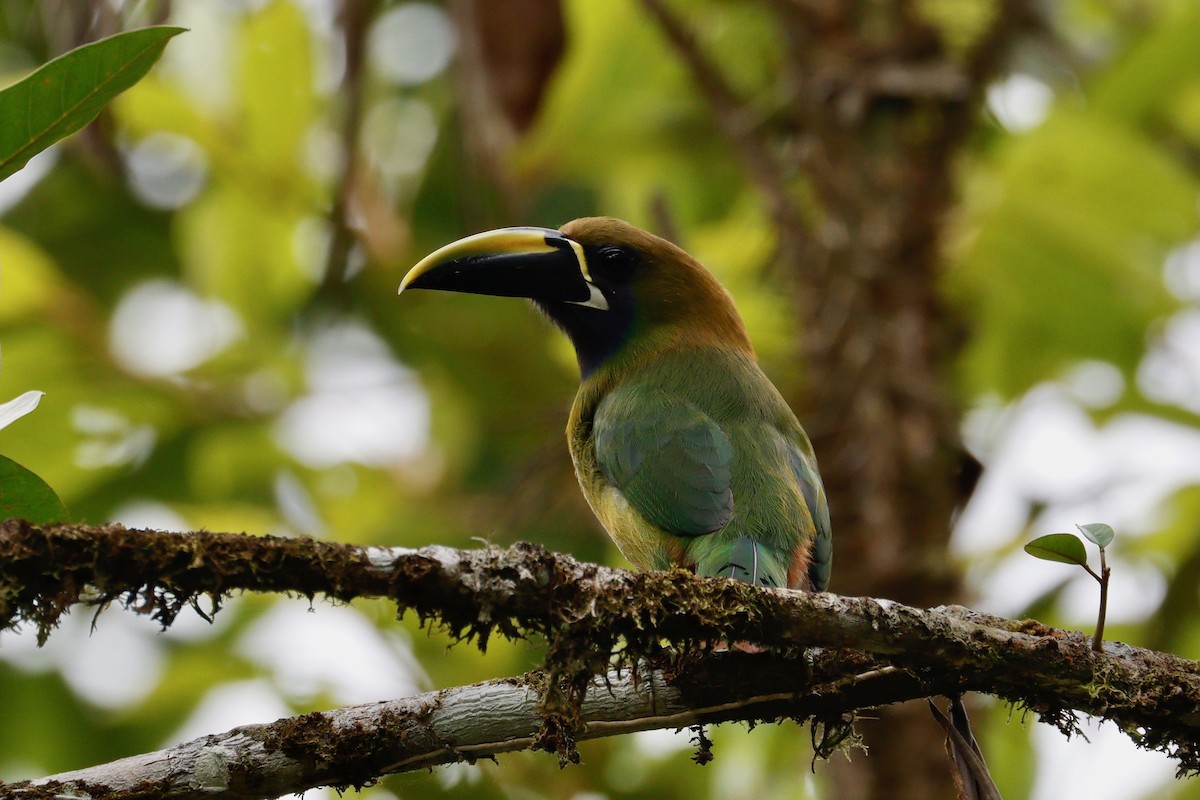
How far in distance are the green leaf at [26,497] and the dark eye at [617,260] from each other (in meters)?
2.47

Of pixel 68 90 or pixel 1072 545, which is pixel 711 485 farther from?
pixel 68 90

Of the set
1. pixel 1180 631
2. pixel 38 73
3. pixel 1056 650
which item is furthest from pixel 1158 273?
pixel 38 73

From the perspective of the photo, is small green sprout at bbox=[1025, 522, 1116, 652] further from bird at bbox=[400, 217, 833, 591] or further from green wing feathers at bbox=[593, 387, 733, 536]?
green wing feathers at bbox=[593, 387, 733, 536]

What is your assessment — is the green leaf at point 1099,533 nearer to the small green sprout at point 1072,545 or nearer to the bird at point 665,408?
the small green sprout at point 1072,545

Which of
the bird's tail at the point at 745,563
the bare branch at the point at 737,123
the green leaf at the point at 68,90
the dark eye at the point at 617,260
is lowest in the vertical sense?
the bird's tail at the point at 745,563

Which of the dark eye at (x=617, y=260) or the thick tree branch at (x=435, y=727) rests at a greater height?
→ the dark eye at (x=617, y=260)

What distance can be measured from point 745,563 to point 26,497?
163 cm

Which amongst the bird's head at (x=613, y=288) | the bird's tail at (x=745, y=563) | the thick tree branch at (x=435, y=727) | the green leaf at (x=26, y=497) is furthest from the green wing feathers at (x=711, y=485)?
the green leaf at (x=26, y=497)

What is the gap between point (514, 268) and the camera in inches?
161

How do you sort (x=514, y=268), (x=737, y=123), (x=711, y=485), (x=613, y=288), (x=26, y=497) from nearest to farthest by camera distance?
(x=26, y=497) < (x=711, y=485) < (x=514, y=268) < (x=613, y=288) < (x=737, y=123)

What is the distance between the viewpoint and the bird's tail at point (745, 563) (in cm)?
310

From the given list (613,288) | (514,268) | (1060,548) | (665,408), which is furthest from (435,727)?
(613,288)

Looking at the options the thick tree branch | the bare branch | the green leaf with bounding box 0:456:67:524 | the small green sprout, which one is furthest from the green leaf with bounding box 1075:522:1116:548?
the bare branch

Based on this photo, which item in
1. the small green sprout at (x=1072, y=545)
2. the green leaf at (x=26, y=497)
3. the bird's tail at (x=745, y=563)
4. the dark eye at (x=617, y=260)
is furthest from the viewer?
the dark eye at (x=617, y=260)
